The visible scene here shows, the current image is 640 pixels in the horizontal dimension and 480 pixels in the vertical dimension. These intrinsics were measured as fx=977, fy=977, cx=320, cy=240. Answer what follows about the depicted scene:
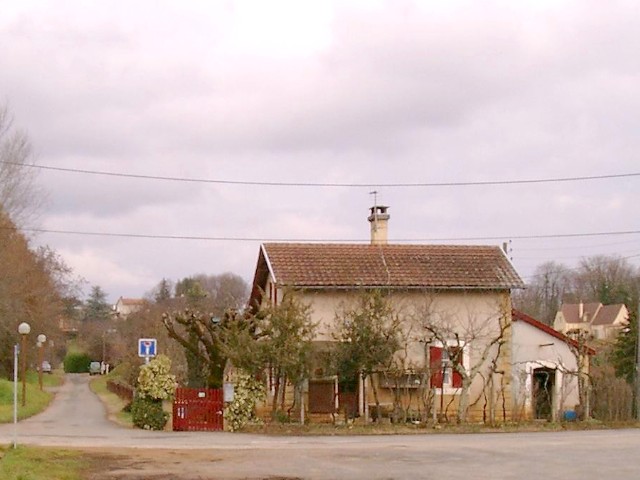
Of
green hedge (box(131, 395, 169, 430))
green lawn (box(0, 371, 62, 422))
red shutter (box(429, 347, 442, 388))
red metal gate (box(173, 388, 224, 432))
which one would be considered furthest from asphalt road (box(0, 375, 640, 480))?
green lawn (box(0, 371, 62, 422))

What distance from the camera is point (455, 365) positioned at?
32.6m

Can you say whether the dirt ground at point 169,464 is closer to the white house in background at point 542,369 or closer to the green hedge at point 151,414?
the green hedge at point 151,414

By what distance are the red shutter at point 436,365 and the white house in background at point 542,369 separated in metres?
3.36

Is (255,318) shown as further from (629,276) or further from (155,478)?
(629,276)

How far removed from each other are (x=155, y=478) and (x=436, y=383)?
18.9 meters

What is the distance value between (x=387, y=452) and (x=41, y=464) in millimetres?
7884

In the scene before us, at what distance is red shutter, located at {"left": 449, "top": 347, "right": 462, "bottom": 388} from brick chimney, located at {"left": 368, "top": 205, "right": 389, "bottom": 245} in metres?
7.14

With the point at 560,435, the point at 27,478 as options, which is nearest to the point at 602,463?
the point at 560,435

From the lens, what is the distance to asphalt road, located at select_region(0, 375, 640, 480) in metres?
18.2

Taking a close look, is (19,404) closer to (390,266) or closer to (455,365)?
(390,266)

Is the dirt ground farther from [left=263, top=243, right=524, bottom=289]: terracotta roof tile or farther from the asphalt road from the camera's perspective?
[left=263, top=243, right=524, bottom=289]: terracotta roof tile

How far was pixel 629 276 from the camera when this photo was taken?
95.9m

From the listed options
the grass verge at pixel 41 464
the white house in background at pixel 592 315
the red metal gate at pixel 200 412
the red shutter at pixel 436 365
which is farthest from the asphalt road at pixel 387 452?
the white house in background at pixel 592 315

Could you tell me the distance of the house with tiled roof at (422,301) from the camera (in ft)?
111
